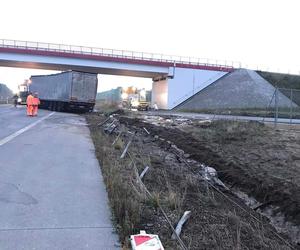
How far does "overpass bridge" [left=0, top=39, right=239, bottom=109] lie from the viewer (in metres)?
63.3

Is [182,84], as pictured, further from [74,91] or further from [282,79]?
[74,91]

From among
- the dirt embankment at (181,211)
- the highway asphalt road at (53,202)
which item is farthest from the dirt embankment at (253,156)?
the highway asphalt road at (53,202)

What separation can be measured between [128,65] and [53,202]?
60783 millimetres

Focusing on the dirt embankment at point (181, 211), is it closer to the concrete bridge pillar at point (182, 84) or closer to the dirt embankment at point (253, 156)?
the dirt embankment at point (253, 156)

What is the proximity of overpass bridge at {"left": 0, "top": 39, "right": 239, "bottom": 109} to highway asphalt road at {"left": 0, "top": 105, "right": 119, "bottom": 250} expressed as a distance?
174ft

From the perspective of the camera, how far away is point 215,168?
522 inches

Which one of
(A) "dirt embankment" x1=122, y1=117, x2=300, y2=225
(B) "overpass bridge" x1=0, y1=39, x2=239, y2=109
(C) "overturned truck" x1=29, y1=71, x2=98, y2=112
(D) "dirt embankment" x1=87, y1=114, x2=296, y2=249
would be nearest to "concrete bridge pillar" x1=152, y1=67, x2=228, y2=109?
(B) "overpass bridge" x1=0, y1=39, x2=239, y2=109

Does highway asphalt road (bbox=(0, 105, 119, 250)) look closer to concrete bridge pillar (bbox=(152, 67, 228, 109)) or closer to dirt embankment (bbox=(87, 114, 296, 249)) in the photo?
dirt embankment (bbox=(87, 114, 296, 249))

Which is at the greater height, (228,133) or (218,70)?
(218,70)

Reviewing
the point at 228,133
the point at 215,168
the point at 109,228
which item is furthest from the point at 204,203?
the point at 228,133

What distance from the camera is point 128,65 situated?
67062 mm

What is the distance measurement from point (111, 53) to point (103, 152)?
55413 mm

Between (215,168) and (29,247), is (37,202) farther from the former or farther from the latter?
(215,168)

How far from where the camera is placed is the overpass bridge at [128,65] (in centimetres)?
6332
